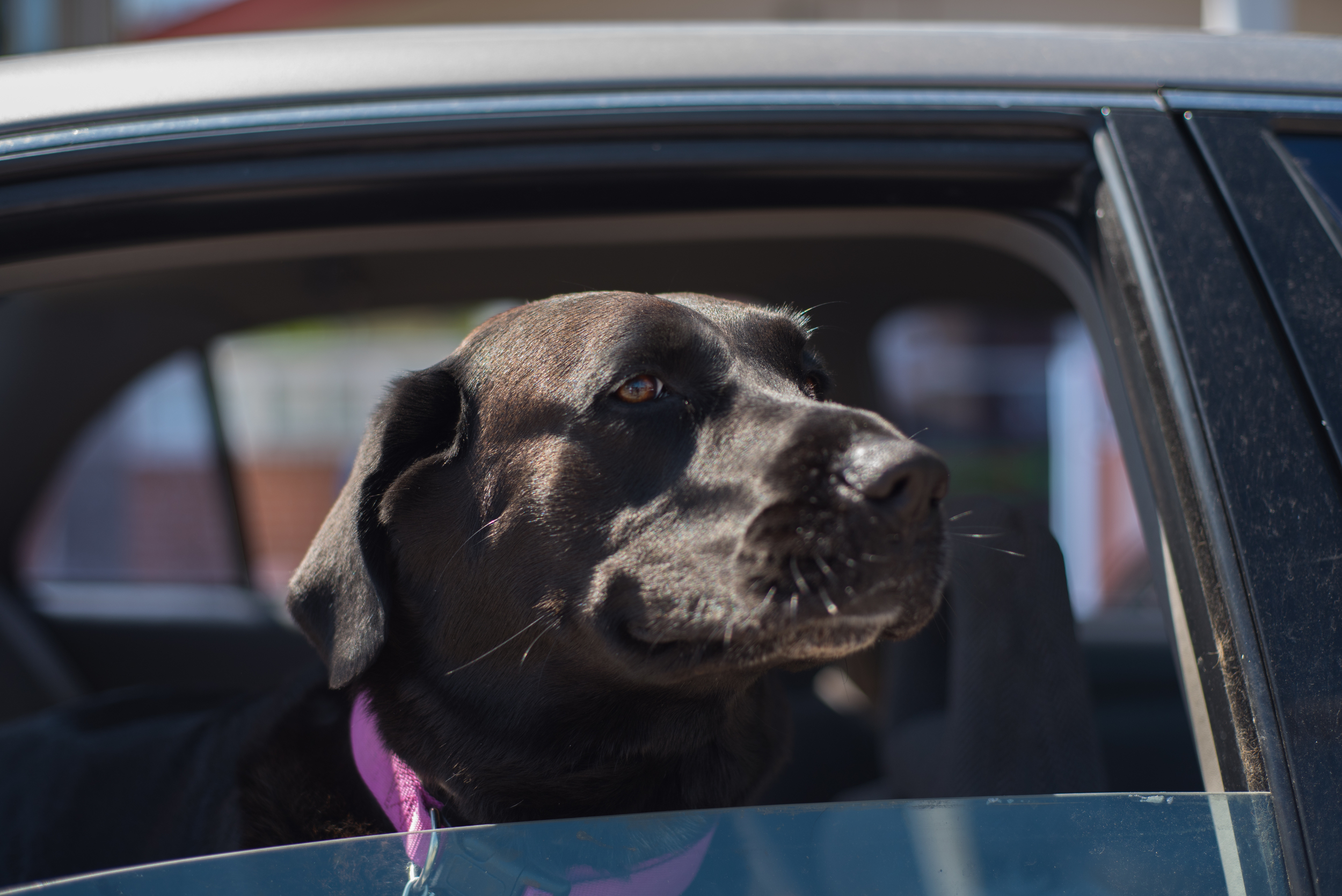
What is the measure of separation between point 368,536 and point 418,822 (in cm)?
44

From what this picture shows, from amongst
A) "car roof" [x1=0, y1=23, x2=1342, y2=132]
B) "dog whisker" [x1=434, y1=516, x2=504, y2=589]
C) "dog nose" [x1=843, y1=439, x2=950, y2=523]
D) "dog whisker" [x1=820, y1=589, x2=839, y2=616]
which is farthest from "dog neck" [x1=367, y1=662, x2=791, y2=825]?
"car roof" [x1=0, y1=23, x2=1342, y2=132]

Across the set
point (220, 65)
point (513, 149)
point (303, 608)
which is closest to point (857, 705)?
point (303, 608)

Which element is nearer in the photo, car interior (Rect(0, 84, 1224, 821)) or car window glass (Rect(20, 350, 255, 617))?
car interior (Rect(0, 84, 1224, 821))

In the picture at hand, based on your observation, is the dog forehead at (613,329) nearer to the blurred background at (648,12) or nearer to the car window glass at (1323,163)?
the car window glass at (1323,163)

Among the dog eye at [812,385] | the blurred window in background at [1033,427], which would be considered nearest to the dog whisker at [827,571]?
the dog eye at [812,385]

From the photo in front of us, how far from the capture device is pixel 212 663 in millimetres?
3227

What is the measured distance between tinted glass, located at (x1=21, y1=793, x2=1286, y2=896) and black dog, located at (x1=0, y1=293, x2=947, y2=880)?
300mm

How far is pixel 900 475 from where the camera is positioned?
1.20 metres

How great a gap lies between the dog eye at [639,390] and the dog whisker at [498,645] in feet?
1.15

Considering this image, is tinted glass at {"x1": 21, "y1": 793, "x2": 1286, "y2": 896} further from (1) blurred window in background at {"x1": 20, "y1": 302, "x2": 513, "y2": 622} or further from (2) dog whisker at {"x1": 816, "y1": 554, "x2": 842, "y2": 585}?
(1) blurred window in background at {"x1": 20, "y1": 302, "x2": 513, "y2": 622}

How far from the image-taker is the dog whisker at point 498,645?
58.3 inches

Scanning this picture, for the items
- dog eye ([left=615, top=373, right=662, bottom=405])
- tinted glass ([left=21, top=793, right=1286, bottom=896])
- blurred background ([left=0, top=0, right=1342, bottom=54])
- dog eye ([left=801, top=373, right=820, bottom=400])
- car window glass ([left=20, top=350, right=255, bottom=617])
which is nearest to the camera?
tinted glass ([left=21, top=793, right=1286, bottom=896])

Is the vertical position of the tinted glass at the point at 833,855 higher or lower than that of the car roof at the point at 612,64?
lower

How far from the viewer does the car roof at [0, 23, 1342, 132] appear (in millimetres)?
1289
